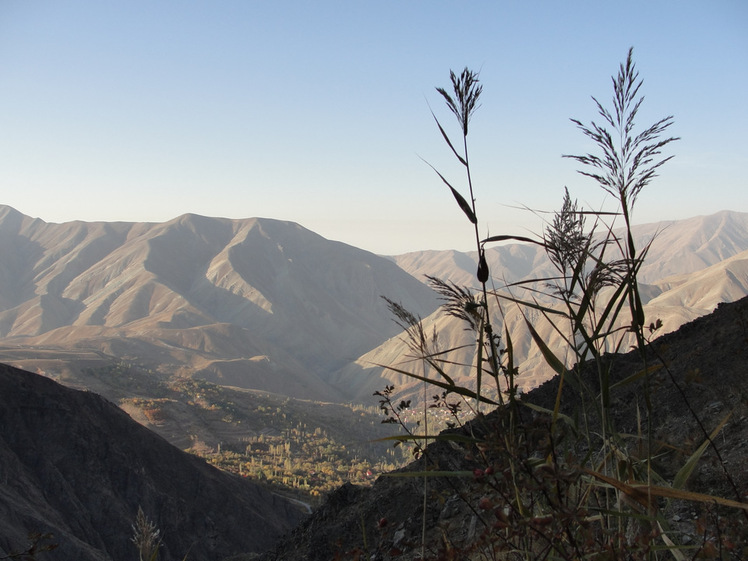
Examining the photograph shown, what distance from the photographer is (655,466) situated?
311cm

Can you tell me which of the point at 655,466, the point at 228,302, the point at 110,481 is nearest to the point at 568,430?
the point at 655,466

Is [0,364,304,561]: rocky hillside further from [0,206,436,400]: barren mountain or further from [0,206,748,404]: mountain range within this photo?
[0,206,436,400]: barren mountain

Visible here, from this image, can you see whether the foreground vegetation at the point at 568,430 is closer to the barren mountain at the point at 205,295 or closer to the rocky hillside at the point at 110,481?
the rocky hillside at the point at 110,481

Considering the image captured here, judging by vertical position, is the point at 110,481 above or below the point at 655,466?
below

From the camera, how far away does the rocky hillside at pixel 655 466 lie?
3621 mm

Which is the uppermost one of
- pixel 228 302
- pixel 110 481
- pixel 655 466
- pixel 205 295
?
pixel 205 295

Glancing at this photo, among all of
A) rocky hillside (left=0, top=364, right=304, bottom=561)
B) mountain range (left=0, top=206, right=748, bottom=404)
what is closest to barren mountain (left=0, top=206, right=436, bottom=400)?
mountain range (left=0, top=206, right=748, bottom=404)

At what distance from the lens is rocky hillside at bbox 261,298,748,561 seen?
362 centimetres

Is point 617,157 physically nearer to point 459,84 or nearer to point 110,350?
point 459,84

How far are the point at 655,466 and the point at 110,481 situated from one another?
67.2ft

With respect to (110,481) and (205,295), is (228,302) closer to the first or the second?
(205,295)

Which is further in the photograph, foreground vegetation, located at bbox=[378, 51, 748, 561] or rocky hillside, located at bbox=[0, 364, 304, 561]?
rocky hillside, located at bbox=[0, 364, 304, 561]

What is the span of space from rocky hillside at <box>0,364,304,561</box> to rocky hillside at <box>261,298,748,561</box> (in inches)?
417

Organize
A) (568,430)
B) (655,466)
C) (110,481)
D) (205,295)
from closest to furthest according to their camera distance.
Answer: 1. (568,430)
2. (655,466)
3. (110,481)
4. (205,295)
